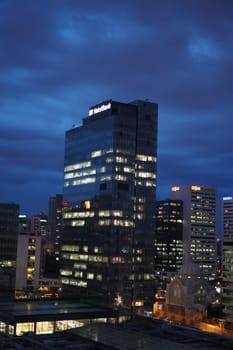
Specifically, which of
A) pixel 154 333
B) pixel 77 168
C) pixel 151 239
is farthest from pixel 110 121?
pixel 154 333

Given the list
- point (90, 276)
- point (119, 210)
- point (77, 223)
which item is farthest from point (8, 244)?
point (119, 210)

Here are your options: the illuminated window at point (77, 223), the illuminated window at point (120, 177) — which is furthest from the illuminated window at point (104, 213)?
the illuminated window at point (77, 223)

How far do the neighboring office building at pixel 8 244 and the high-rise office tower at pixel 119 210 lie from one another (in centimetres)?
2473

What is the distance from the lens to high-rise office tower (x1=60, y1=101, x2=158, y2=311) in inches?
6875

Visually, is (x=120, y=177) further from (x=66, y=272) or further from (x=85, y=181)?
(x=66, y=272)

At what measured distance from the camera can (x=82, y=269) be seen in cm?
18588

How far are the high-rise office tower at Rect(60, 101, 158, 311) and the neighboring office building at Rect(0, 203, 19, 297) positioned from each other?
24.7 metres

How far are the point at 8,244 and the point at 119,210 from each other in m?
48.1

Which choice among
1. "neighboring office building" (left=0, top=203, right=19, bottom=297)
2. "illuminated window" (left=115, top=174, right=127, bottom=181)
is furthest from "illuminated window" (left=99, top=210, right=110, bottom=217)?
"neighboring office building" (left=0, top=203, right=19, bottom=297)

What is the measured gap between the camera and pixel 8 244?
194 metres

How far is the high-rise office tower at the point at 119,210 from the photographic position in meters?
175

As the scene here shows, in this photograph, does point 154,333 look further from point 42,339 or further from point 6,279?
point 6,279

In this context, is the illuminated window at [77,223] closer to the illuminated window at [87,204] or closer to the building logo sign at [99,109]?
the illuminated window at [87,204]

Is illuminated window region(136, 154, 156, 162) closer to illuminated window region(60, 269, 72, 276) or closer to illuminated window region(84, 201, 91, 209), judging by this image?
illuminated window region(84, 201, 91, 209)
